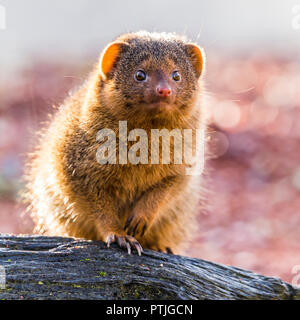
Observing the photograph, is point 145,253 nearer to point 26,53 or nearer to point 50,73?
point 50,73

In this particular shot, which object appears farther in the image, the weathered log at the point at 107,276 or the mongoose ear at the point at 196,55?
the mongoose ear at the point at 196,55

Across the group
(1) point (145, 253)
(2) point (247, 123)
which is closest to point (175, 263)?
(1) point (145, 253)

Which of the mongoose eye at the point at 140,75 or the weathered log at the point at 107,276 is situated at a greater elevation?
the mongoose eye at the point at 140,75

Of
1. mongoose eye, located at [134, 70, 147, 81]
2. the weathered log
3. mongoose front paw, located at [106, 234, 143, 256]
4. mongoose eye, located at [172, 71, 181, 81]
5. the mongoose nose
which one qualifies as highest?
mongoose eye, located at [172, 71, 181, 81]

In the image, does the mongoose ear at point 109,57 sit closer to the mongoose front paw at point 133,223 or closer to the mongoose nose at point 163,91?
the mongoose nose at point 163,91

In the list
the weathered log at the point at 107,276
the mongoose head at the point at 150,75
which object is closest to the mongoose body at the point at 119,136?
the mongoose head at the point at 150,75

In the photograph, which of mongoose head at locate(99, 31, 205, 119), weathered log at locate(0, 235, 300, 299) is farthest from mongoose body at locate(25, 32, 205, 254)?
weathered log at locate(0, 235, 300, 299)

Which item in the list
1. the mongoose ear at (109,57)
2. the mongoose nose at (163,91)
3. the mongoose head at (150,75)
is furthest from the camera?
the mongoose ear at (109,57)

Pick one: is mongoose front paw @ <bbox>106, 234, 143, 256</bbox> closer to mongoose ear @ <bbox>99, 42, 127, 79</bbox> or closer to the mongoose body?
the mongoose body
